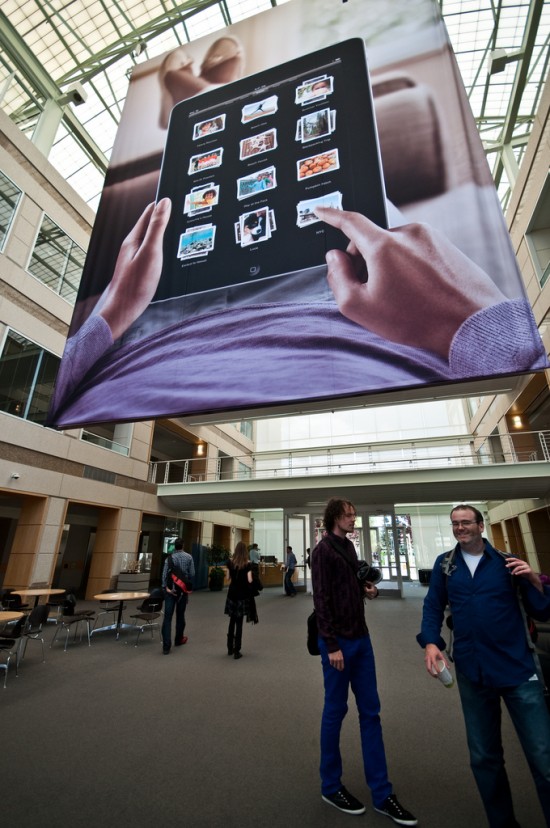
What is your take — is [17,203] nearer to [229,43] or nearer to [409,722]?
[229,43]

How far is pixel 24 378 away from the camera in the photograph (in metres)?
9.98

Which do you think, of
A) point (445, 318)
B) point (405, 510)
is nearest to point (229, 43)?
point (445, 318)

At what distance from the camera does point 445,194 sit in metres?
4.81

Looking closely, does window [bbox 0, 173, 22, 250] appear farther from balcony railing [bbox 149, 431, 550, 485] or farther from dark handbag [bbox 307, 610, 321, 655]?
dark handbag [bbox 307, 610, 321, 655]

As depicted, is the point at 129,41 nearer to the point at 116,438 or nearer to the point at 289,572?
the point at 116,438

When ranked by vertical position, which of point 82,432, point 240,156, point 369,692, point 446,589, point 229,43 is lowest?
point 369,692

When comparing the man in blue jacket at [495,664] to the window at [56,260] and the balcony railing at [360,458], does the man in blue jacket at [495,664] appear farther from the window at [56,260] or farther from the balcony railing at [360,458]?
the balcony railing at [360,458]

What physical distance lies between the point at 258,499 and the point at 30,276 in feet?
34.5

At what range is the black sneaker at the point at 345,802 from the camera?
2215mm

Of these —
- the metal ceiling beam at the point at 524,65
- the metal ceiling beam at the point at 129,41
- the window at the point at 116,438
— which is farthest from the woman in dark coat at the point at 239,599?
the metal ceiling beam at the point at 129,41

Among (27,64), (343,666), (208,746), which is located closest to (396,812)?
(343,666)

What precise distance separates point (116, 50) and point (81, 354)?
1516 cm

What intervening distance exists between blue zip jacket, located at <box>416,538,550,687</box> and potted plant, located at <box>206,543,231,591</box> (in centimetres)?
1585

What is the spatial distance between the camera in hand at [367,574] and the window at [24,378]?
990 cm
